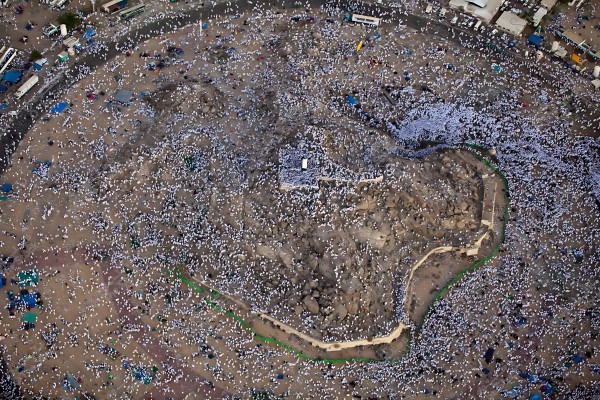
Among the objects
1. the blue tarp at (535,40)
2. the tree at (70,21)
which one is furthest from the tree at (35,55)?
the blue tarp at (535,40)

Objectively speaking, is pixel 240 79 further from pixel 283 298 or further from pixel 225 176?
pixel 283 298

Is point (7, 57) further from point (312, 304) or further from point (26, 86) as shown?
point (312, 304)

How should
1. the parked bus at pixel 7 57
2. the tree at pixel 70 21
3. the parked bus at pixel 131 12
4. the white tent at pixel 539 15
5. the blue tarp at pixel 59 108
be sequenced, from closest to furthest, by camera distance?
the blue tarp at pixel 59 108 → the parked bus at pixel 7 57 → the tree at pixel 70 21 → the parked bus at pixel 131 12 → the white tent at pixel 539 15

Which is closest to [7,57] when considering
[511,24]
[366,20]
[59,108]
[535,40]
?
[59,108]

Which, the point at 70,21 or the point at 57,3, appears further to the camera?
the point at 57,3

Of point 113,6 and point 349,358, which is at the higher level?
point 113,6

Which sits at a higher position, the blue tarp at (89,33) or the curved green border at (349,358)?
the blue tarp at (89,33)

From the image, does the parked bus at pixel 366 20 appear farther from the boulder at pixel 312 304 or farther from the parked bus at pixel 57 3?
the boulder at pixel 312 304
